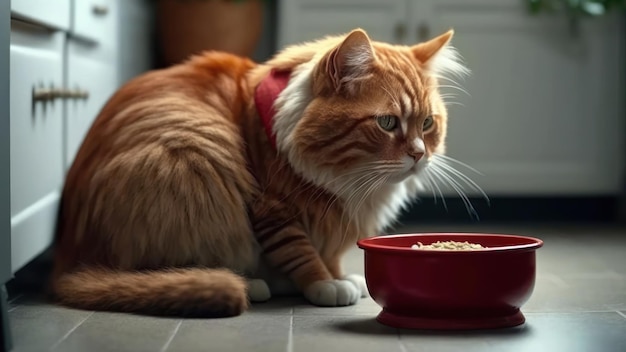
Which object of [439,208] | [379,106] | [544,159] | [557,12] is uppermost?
[557,12]

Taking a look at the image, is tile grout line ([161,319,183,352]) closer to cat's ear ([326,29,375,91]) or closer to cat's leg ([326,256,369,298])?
cat's leg ([326,256,369,298])

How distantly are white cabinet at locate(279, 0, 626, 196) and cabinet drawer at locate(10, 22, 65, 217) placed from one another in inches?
54.1

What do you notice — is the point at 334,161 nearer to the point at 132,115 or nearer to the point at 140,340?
the point at 132,115

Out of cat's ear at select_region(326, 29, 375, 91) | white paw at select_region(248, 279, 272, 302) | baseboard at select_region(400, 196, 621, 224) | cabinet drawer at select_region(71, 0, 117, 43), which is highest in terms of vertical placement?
cabinet drawer at select_region(71, 0, 117, 43)

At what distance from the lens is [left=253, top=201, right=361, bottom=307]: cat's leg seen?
2047mm

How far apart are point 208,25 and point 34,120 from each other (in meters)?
1.65

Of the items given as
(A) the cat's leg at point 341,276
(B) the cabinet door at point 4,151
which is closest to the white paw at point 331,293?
(A) the cat's leg at point 341,276

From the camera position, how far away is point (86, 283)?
6.28 ft

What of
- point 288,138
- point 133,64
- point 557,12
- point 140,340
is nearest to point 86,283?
point 140,340

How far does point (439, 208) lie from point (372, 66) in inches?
70.7

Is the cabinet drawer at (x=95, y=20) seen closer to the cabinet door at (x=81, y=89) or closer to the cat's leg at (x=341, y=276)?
the cabinet door at (x=81, y=89)

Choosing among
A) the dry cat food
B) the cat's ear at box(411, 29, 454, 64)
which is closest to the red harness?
the cat's ear at box(411, 29, 454, 64)

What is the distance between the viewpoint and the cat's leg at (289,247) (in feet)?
6.72

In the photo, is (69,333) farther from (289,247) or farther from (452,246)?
(452,246)
